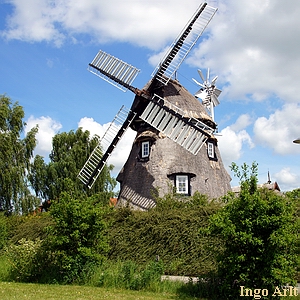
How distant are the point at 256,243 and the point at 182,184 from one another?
12208 millimetres

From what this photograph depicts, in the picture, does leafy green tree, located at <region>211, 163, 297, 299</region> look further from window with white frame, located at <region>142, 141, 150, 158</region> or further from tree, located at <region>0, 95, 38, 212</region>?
tree, located at <region>0, 95, 38, 212</region>

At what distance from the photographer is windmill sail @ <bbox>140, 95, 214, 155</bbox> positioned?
20.5m

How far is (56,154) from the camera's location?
31406 mm

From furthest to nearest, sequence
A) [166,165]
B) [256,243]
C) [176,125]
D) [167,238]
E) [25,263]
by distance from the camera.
Answer: 1. [166,165]
2. [176,125]
3. [167,238]
4. [25,263]
5. [256,243]

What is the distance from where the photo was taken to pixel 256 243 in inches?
348

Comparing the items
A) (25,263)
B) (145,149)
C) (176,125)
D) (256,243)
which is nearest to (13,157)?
(145,149)

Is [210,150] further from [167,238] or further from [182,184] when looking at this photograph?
[167,238]

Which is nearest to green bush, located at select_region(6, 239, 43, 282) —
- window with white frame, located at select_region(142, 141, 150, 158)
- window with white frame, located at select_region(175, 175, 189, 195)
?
window with white frame, located at select_region(175, 175, 189, 195)

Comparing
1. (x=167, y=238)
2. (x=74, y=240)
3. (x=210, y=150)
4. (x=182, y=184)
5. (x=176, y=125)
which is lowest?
(x=74, y=240)

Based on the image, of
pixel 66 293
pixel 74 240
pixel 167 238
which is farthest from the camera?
pixel 167 238

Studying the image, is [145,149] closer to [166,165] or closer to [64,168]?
[166,165]

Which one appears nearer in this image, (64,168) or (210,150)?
(210,150)

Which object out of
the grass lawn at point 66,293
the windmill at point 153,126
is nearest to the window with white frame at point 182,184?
the windmill at point 153,126

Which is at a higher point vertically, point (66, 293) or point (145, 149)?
point (145, 149)
